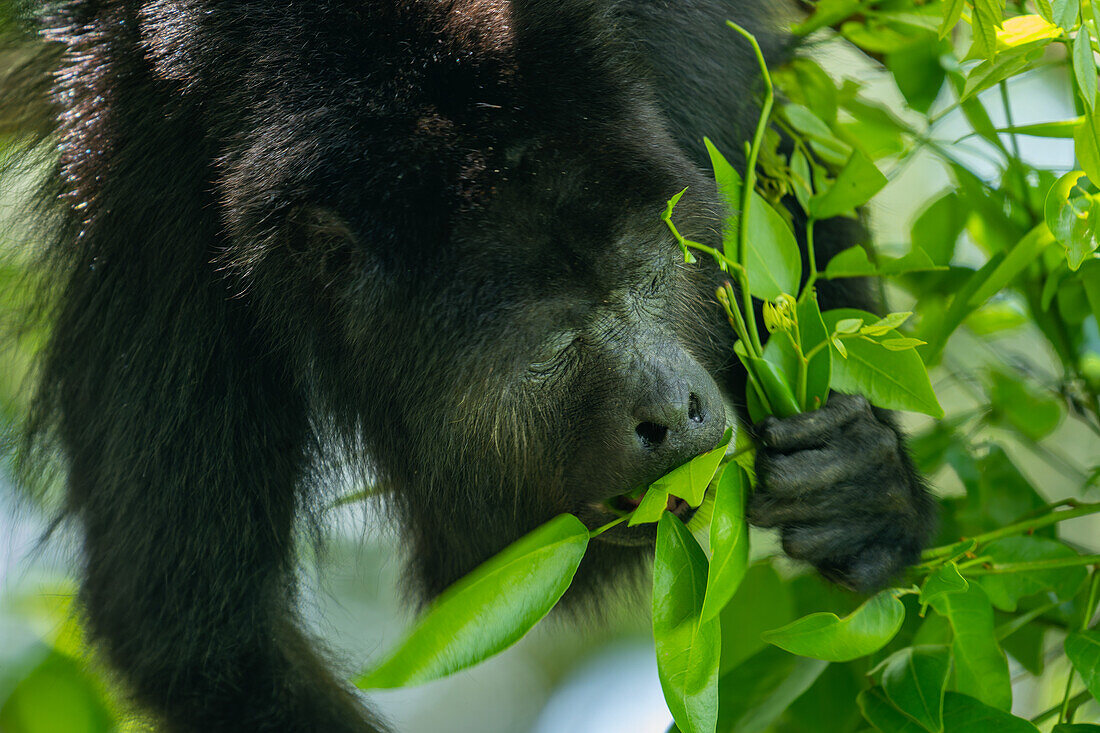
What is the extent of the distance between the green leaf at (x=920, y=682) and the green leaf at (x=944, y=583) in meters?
0.17

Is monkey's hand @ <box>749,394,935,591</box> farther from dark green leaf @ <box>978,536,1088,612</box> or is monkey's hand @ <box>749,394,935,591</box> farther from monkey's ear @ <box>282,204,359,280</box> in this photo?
monkey's ear @ <box>282,204,359,280</box>

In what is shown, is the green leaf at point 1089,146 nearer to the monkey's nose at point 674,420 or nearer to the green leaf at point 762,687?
the monkey's nose at point 674,420

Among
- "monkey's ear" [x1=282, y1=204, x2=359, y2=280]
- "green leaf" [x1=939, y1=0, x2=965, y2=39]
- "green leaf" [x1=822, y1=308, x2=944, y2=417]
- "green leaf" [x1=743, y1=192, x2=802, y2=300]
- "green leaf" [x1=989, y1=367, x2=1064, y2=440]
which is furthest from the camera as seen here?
"green leaf" [x1=989, y1=367, x2=1064, y2=440]

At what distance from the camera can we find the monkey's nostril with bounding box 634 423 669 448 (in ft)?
5.01

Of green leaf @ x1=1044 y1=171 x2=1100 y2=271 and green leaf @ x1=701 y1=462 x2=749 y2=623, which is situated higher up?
green leaf @ x1=1044 y1=171 x2=1100 y2=271

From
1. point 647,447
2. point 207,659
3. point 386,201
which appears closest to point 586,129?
point 386,201

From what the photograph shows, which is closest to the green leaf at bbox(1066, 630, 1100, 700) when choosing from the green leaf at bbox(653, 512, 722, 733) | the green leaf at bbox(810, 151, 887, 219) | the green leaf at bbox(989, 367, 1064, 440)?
the green leaf at bbox(653, 512, 722, 733)

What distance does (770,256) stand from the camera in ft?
5.00

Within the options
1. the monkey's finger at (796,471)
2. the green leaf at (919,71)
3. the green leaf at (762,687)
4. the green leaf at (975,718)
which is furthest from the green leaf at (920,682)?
the green leaf at (919,71)

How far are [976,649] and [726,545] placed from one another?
466 millimetres

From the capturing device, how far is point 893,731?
1.55 meters

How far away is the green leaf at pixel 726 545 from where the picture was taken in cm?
125

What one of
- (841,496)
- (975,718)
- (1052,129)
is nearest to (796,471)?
(841,496)

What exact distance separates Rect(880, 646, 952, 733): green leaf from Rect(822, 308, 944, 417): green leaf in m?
0.38
